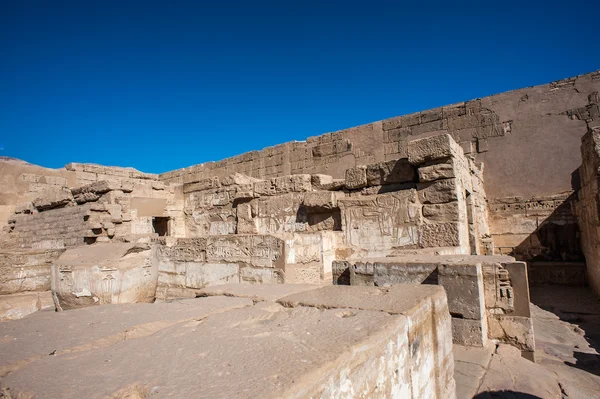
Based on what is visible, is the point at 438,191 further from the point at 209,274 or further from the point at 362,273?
the point at 209,274

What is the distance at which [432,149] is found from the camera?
17.4 feet

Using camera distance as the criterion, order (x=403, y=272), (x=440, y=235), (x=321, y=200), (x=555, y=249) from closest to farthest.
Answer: (x=403, y=272) < (x=440, y=235) < (x=321, y=200) < (x=555, y=249)

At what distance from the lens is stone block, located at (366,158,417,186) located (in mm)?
5755

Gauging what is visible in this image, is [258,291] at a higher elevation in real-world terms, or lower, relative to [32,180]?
lower

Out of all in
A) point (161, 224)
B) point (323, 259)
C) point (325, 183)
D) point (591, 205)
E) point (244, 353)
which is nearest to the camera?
point (244, 353)

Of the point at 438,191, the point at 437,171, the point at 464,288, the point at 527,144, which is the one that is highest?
the point at 527,144

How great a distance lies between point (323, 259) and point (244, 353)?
3579mm

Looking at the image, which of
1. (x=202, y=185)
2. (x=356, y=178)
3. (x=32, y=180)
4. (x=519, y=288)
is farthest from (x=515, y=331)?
(x=32, y=180)

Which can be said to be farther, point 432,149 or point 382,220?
point 382,220

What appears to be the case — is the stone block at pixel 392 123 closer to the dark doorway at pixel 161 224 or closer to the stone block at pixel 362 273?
the dark doorway at pixel 161 224

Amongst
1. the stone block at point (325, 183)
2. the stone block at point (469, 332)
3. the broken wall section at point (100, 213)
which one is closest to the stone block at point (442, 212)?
the stone block at point (325, 183)

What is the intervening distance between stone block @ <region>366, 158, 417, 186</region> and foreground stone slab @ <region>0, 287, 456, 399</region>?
3.70 metres

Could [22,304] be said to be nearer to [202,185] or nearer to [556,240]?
[202,185]

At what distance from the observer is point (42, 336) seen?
A: 5.95 feet
